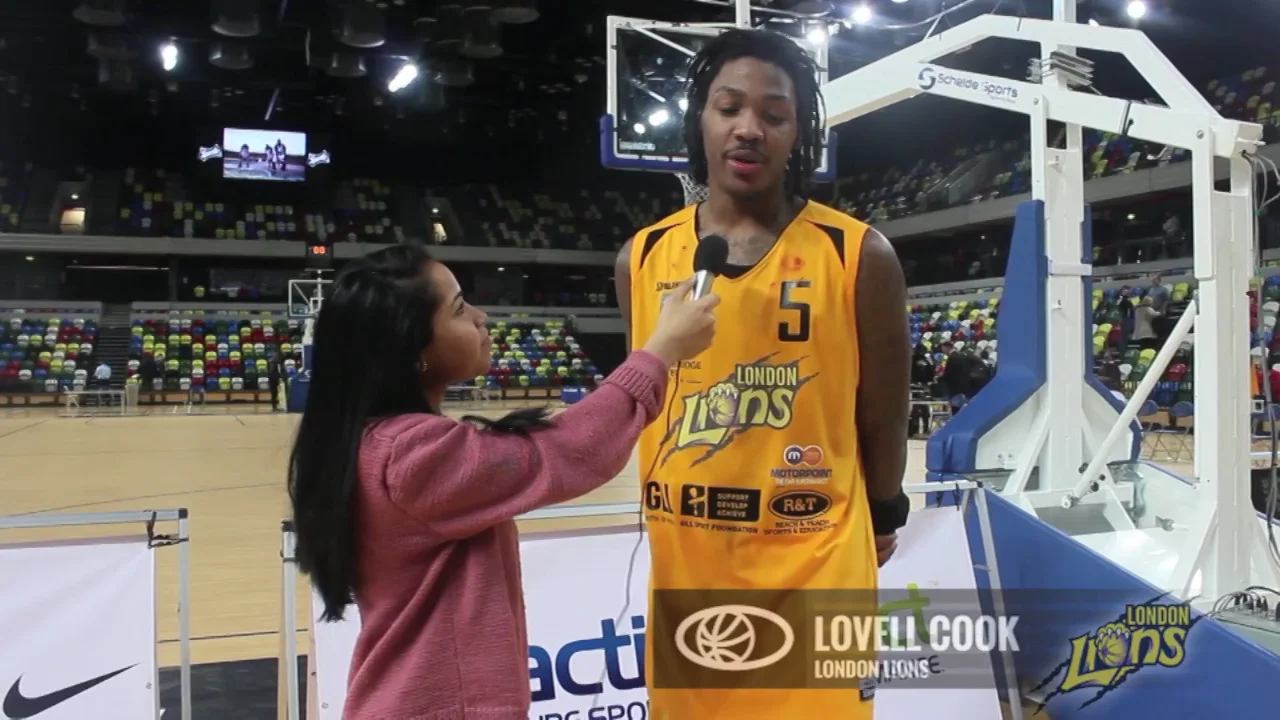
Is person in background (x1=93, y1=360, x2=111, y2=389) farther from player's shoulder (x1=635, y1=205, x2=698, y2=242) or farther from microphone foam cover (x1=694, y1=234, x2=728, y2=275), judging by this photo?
microphone foam cover (x1=694, y1=234, x2=728, y2=275)

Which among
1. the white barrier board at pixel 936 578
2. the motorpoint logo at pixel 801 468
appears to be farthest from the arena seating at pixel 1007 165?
the motorpoint logo at pixel 801 468

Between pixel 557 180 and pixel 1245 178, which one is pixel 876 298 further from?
pixel 557 180

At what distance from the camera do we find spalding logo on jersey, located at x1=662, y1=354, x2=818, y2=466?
1.53 metres

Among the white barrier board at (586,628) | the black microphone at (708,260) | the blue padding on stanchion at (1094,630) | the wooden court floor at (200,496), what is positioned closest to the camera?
the black microphone at (708,260)

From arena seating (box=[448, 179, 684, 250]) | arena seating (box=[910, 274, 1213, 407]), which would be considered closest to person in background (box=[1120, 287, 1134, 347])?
arena seating (box=[910, 274, 1213, 407])

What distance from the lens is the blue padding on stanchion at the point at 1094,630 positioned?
2555 millimetres

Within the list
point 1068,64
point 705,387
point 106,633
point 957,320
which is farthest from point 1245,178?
point 957,320

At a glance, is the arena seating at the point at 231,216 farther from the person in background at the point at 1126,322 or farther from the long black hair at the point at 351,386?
the long black hair at the point at 351,386

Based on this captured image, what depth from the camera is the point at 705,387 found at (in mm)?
1562

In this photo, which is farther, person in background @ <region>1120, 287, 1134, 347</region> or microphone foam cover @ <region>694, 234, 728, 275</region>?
person in background @ <region>1120, 287, 1134, 347</region>

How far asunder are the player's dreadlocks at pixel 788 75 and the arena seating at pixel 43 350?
2505 cm

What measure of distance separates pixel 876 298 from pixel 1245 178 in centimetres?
240

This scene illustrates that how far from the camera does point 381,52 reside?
19125 millimetres

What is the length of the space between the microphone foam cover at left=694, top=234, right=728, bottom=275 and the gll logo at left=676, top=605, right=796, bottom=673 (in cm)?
57
